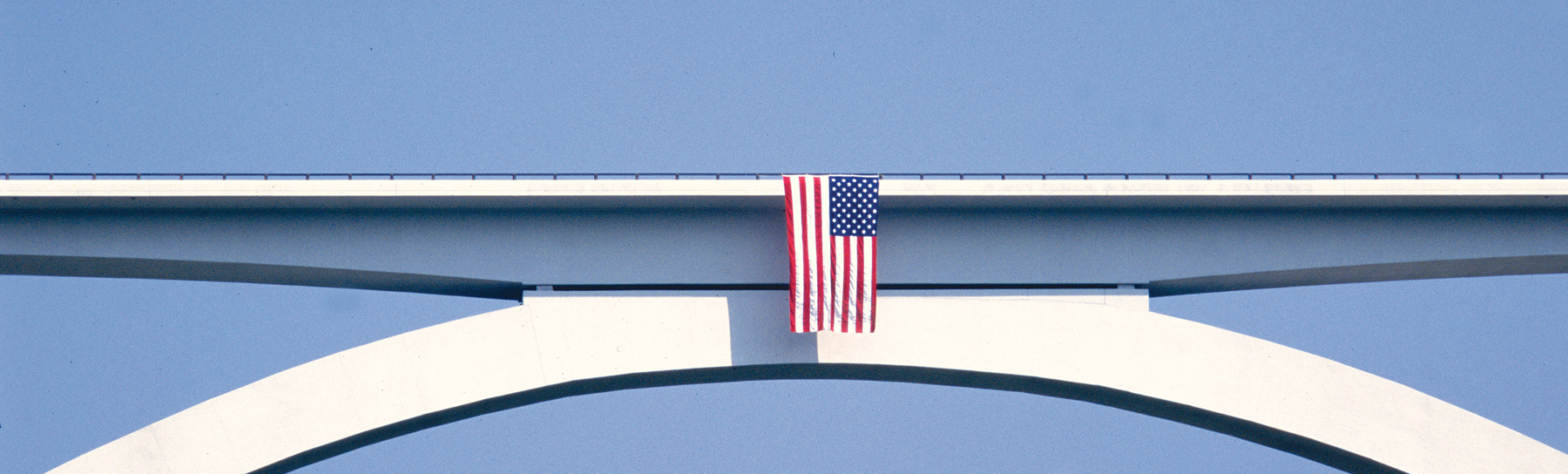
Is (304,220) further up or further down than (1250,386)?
further up

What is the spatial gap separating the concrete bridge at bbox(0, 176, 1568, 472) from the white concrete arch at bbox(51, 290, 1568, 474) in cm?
3

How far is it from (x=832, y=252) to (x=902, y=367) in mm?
1962

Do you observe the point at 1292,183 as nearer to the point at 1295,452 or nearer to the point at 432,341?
the point at 1295,452

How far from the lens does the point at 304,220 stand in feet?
68.9

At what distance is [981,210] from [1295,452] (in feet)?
19.4

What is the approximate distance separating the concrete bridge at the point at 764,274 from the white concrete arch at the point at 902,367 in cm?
3

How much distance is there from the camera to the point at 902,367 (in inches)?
826

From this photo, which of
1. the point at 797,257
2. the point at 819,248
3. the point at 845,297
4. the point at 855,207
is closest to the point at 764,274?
the point at 797,257

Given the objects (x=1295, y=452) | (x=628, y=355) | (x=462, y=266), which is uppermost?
(x=462, y=266)

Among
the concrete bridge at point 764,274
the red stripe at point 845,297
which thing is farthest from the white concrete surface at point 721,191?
the red stripe at point 845,297

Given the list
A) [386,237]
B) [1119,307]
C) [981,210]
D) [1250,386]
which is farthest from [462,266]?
[1250,386]

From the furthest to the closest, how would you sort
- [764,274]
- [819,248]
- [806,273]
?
[764,274]
[819,248]
[806,273]

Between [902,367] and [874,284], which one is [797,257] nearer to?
[874,284]

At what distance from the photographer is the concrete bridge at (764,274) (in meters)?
20.5
